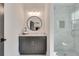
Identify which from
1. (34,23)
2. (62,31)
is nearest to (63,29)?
(62,31)

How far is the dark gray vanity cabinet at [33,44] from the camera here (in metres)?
5.32

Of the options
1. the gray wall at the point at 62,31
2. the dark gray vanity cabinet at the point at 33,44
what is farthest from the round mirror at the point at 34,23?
the gray wall at the point at 62,31

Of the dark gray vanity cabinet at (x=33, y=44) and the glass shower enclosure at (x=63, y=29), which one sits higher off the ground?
the glass shower enclosure at (x=63, y=29)

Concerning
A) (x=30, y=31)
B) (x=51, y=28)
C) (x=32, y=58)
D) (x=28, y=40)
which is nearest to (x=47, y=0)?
(x=32, y=58)

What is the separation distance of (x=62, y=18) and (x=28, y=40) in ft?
6.99

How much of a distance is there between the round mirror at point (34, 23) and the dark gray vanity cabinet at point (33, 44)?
3.04ft

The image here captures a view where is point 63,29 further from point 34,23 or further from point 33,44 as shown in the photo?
point 34,23

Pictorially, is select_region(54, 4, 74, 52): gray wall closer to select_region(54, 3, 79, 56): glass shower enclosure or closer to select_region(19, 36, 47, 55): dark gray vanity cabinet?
select_region(54, 3, 79, 56): glass shower enclosure

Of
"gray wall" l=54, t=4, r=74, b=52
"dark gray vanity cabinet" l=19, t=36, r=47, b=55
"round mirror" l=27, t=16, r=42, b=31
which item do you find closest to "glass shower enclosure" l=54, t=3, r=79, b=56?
"gray wall" l=54, t=4, r=74, b=52

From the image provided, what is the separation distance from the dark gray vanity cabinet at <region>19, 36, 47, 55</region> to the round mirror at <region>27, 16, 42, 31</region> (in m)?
0.93

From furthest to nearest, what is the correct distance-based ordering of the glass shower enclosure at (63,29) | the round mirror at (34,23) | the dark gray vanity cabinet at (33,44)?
the round mirror at (34,23)
the dark gray vanity cabinet at (33,44)
the glass shower enclosure at (63,29)

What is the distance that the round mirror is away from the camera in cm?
623

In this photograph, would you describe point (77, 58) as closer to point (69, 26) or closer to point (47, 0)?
point (47, 0)

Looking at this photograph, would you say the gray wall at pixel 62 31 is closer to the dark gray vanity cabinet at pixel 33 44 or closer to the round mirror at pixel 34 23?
the dark gray vanity cabinet at pixel 33 44
